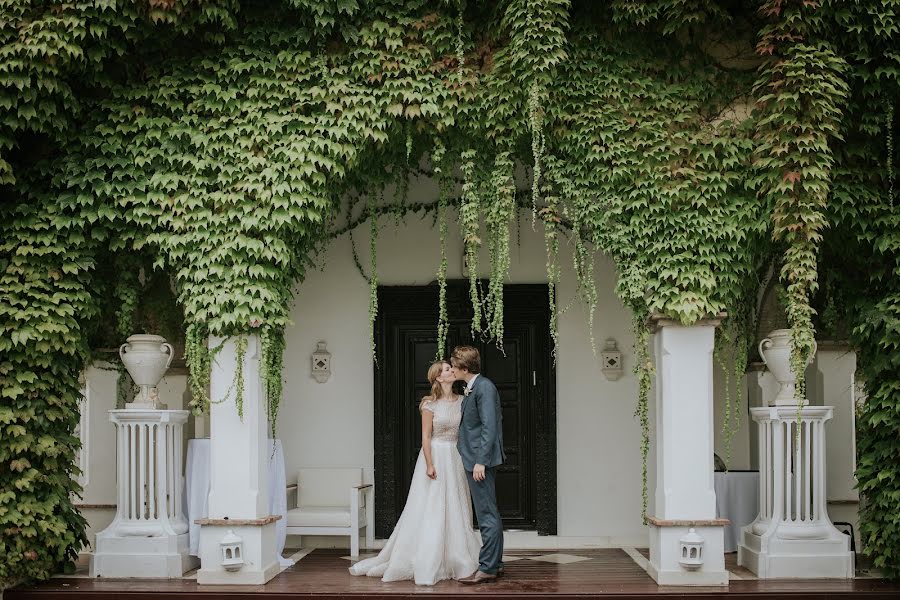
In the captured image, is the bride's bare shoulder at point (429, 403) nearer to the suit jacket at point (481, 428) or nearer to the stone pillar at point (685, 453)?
the suit jacket at point (481, 428)

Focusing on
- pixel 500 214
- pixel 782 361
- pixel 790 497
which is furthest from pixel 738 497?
pixel 500 214

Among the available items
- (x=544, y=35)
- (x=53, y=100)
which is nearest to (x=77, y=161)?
(x=53, y=100)

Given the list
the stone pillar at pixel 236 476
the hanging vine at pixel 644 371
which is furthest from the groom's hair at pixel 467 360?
the stone pillar at pixel 236 476

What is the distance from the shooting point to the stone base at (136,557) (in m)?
7.79

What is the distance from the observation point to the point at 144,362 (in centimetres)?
814

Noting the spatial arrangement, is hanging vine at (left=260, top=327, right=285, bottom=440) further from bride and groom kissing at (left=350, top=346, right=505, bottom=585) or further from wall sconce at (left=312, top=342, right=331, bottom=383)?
wall sconce at (left=312, top=342, right=331, bottom=383)

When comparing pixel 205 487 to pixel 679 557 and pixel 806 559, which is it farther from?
pixel 806 559

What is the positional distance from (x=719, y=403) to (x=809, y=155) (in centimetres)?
312

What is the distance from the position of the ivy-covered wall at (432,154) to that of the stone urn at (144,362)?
0.46 metres

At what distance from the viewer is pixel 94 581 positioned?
761cm

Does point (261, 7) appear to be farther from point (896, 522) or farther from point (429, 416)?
point (896, 522)

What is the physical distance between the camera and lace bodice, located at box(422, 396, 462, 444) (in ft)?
25.2

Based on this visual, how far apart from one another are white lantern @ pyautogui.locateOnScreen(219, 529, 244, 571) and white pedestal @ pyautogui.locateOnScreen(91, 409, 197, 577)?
2.21 feet

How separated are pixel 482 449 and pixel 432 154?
7.94ft
